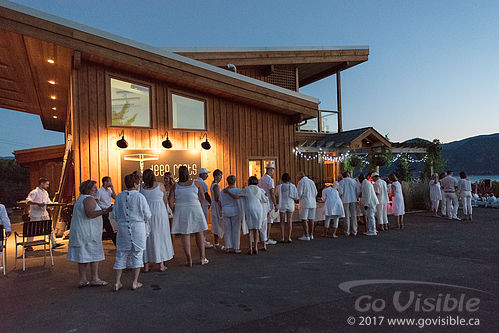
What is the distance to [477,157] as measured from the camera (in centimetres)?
12112

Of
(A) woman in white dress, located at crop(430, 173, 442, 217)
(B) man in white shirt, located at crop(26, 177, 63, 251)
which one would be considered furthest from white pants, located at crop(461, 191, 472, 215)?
(B) man in white shirt, located at crop(26, 177, 63, 251)

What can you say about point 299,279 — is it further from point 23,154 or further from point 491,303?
point 23,154

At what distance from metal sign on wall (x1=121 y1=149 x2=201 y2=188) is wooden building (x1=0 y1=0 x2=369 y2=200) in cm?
3

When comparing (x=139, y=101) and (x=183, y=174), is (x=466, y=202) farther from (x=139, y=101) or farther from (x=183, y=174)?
(x=139, y=101)

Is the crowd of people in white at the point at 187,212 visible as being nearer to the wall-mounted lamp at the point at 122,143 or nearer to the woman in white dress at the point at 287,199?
the woman in white dress at the point at 287,199

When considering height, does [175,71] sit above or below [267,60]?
below

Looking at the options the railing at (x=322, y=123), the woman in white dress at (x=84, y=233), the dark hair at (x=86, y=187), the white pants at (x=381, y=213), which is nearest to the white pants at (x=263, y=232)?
the woman in white dress at (x=84, y=233)

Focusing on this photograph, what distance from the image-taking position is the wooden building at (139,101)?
8.19m

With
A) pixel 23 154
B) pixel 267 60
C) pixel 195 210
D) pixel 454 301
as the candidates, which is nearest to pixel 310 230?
pixel 195 210

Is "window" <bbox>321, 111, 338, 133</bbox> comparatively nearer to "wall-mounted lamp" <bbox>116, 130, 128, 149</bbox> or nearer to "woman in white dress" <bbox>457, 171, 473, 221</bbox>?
"woman in white dress" <bbox>457, 171, 473, 221</bbox>

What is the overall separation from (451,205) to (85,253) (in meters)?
11.4

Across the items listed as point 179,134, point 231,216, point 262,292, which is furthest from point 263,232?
point 179,134

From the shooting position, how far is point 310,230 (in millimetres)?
8758

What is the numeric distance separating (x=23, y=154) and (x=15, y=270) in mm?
12882
